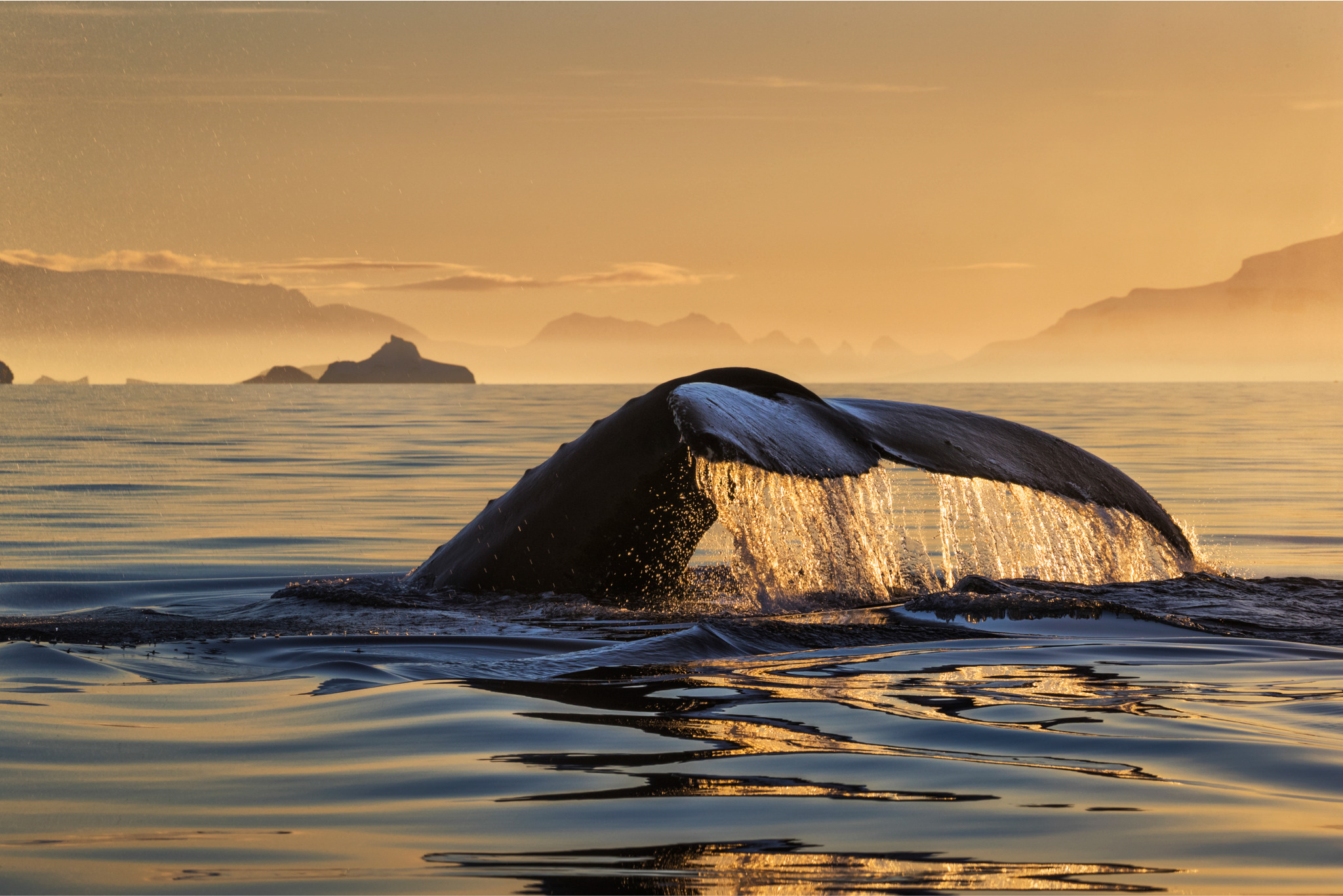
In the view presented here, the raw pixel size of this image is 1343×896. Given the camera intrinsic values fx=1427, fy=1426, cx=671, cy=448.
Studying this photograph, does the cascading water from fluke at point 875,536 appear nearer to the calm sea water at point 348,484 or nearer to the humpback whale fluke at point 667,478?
the humpback whale fluke at point 667,478

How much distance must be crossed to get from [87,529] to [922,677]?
32.4 ft

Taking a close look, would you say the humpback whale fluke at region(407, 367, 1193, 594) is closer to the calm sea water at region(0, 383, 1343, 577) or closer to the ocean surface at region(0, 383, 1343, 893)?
the ocean surface at region(0, 383, 1343, 893)

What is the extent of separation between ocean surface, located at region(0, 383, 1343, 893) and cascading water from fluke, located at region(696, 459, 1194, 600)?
248 mm

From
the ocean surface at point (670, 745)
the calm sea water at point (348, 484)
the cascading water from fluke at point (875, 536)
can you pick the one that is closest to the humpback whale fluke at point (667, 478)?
the cascading water from fluke at point (875, 536)

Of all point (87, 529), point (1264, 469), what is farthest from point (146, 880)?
point (1264, 469)

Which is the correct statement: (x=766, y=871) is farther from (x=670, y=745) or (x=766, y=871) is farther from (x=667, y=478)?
(x=667, y=478)

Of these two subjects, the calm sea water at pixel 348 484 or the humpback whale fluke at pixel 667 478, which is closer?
the humpback whale fluke at pixel 667 478

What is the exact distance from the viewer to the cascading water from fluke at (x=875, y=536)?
605 cm

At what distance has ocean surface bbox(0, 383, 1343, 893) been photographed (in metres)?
3.12

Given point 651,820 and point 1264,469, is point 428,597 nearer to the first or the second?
point 651,820

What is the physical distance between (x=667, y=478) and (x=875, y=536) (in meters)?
1.03

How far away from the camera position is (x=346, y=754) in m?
4.18

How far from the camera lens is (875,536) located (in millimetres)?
6637

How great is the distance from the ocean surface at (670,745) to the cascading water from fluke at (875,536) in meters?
0.25
